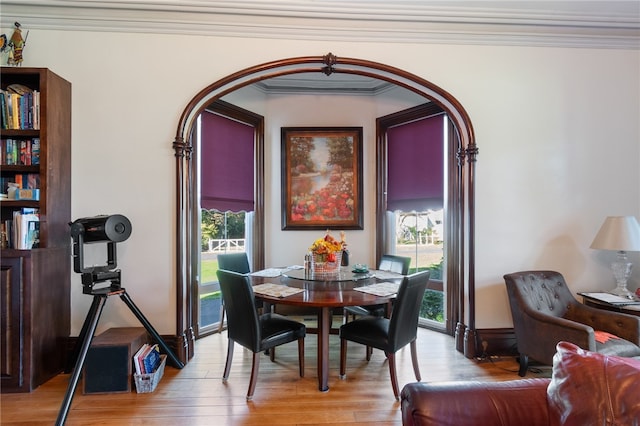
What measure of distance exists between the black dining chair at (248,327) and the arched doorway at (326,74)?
2.13 ft

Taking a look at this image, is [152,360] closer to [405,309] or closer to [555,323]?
[405,309]

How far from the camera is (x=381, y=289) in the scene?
2.38m

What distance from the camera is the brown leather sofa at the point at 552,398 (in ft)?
3.18

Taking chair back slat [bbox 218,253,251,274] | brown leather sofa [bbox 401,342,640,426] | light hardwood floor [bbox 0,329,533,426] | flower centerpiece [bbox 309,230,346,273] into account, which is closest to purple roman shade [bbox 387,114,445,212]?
flower centerpiece [bbox 309,230,346,273]

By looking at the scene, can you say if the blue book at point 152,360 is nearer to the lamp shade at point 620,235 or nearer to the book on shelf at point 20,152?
the book on shelf at point 20,152

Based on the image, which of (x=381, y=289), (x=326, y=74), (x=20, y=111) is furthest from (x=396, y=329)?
(x=20, y=111)

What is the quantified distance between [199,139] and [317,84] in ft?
5.45

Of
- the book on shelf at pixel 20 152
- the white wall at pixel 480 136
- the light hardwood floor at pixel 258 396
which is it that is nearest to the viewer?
the light hardwood floor at pixel 258 396

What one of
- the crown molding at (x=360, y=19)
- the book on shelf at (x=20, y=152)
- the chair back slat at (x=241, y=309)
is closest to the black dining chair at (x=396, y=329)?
the chair back slat at (x=241, y=309)

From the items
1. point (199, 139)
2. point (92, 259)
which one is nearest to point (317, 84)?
point (199, 139)

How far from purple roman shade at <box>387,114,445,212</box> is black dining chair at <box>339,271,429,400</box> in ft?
5.17

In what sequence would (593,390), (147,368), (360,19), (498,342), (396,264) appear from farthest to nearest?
1. (396,264)
2. (498,342)
3. (360,19)
4. (147,368)
5. (593,390)

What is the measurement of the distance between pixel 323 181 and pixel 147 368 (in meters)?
2.69

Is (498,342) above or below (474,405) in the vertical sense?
below
